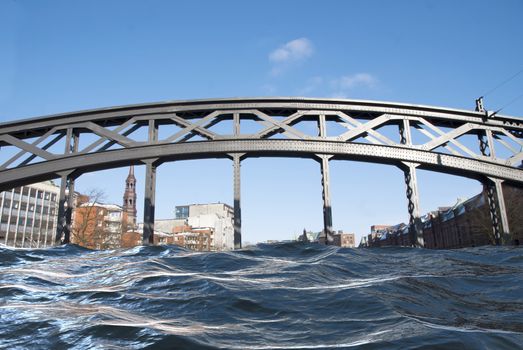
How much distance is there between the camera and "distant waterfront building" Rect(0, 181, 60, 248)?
7444cm

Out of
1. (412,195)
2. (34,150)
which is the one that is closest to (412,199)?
(412,195)

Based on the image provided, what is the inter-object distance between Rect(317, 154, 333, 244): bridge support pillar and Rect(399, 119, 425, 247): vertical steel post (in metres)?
4.05

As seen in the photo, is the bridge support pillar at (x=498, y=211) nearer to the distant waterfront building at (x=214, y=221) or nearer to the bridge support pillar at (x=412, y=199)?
the bridge support pillar at (x=412, y=199)

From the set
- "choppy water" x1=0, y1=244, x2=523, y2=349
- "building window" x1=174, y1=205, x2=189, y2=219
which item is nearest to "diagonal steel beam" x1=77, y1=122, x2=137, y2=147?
"choppy water" x1=0, y1=244, x2=523, y2=349

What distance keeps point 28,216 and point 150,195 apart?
77.4m

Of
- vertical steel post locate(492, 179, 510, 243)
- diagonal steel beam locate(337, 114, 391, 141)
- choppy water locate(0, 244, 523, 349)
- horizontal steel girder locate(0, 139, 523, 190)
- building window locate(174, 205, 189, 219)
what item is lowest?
choppy water locate(0, 244, 523, 349)

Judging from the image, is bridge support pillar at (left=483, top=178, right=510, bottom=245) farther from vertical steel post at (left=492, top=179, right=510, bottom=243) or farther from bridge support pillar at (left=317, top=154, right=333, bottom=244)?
bridge support pillar at (left=317, top=154, right=333, bottom=244)

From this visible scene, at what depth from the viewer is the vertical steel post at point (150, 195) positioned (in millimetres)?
17531

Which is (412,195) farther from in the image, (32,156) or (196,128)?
(32,156)

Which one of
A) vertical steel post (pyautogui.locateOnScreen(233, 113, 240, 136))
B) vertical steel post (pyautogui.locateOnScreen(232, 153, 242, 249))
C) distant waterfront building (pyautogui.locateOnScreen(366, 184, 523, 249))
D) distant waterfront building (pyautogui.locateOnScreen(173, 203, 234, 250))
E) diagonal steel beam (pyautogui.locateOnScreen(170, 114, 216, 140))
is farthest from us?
distant waterfront building (pyautogui.locateOnScreen(173, 203, 234, 250))

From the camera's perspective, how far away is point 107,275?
18.4 ft

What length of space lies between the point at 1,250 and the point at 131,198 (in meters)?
138

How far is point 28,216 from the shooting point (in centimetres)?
8006

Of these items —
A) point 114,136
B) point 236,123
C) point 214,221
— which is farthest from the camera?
point 214,221
